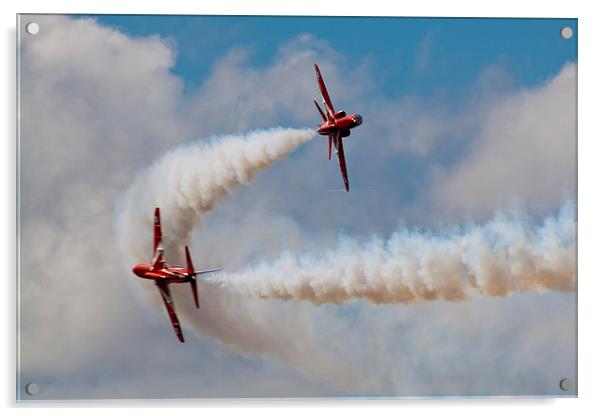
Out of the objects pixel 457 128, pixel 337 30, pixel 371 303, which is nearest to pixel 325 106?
pixel 337 30

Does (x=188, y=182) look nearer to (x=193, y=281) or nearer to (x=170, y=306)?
(x=193, y=281)

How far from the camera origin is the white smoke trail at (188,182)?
7879 mm

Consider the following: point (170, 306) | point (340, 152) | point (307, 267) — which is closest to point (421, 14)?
point (340, 152)

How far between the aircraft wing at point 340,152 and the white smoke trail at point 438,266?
568 mm

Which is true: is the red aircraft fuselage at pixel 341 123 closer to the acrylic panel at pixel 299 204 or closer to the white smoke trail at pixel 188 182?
the acrylic panel at pixel 299 204

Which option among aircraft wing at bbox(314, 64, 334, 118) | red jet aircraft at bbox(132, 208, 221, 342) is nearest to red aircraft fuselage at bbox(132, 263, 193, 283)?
red jet aircraft at bbox(132, 208, 221, 342)

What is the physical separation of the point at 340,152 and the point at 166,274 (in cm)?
194

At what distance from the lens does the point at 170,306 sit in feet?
25.7

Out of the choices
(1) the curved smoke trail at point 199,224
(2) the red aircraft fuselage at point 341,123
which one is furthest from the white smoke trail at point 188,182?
(2) the red aircraft fuselage at point 341,123

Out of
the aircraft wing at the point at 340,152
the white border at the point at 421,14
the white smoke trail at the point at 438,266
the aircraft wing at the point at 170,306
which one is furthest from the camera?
the aircraft wing at the point at 340,152

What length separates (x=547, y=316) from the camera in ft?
26.0

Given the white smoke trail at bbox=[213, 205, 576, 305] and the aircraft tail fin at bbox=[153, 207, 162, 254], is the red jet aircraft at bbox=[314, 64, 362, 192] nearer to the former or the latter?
the white smoke trail at bbox=[213, 205, 576, 305]

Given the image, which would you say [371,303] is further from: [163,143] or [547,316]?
[163,143]
